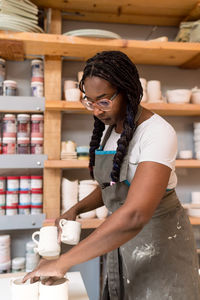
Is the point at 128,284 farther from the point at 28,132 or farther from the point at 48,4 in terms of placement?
the point at 48,4

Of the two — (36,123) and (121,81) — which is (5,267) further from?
(121,81)

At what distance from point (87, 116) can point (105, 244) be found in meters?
1.57

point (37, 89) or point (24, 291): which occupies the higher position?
point (37, 89)

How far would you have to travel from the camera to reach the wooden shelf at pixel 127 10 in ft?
7.09

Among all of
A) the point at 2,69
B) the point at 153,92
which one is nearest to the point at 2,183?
the point at 2,69

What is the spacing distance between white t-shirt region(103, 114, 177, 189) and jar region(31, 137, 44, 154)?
118 centimetres

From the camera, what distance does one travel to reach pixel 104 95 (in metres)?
1.04

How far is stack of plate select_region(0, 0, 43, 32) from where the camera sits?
1.85m

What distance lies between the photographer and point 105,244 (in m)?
0.87

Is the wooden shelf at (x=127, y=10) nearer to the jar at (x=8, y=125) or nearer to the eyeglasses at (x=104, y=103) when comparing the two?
the jar at (x=8, y=125)

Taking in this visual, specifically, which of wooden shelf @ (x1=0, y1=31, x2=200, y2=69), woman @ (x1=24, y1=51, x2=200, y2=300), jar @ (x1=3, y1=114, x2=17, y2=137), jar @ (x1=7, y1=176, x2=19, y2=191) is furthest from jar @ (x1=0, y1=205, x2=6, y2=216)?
woman @ (x1=24, y1=51, x2=200, y2=300)

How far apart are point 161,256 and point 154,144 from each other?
0.40 meters

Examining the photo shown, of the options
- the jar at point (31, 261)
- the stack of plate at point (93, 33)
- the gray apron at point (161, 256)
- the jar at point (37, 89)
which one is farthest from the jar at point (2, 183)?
the gray apron at point (161, 256)

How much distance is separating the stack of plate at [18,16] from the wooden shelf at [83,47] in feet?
0.14
